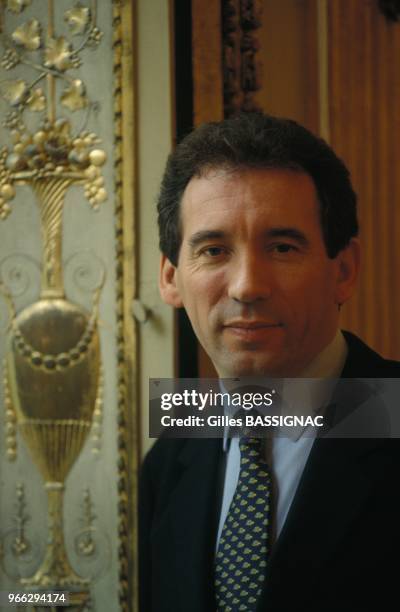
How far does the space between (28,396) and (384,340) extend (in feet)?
2.43

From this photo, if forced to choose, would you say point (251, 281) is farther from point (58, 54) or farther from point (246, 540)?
point (58, 54)

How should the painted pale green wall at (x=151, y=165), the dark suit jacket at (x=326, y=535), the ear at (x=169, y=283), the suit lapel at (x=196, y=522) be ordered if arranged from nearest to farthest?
the dark suit jacket at (x=326, y=535) → the suit lapel at (x=196, y=522) → the ear at (x=169, y=283) → the painted pale green wall at (x=151, y=165)

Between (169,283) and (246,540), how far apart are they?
1.23 feet

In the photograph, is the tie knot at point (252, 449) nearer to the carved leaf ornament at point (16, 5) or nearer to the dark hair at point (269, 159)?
the dark hair at point (269, 159)

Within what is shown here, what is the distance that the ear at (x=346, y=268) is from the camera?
113 cm

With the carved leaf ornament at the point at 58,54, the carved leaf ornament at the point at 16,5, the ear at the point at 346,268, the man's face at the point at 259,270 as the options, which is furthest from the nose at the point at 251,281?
the carved leaf ornament at the point at 16,5

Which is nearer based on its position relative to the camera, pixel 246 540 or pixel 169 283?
pixel 246 540

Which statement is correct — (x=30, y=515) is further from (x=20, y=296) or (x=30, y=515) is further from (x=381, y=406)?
(x=381, y=406)

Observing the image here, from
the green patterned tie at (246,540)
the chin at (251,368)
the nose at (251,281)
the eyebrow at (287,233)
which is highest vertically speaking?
the eyebrow at (287,233)

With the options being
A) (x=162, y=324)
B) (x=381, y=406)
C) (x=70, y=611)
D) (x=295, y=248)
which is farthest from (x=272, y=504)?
(x=70, y=611)

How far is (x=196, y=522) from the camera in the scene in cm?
114

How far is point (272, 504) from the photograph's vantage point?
1.09 meters

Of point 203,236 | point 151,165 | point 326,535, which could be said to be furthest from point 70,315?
point 326,535

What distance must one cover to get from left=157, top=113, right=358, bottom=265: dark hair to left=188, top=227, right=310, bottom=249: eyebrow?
1.5 inches
